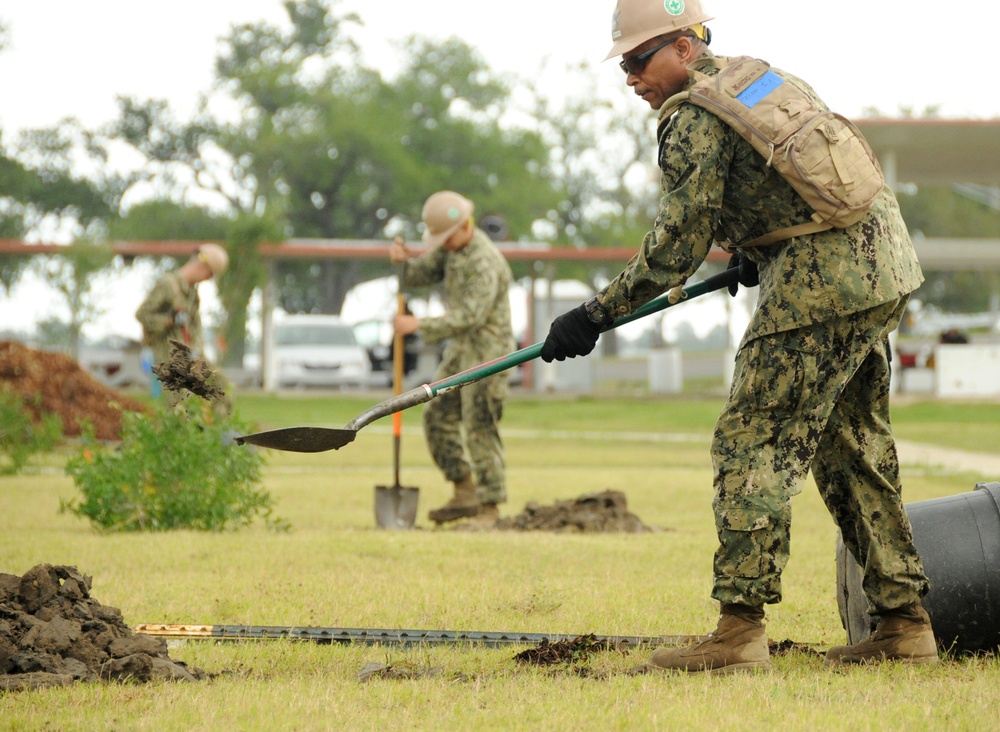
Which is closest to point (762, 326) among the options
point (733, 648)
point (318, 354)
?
point (733, 648)

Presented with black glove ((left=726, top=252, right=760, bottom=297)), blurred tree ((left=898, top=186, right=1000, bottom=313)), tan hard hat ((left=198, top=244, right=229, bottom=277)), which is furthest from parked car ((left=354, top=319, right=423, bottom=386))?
blurred tree ((left=898, top=186, right=1000, bottom=313))

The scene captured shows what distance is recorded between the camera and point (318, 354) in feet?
107

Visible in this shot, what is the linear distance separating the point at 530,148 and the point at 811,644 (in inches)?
2163

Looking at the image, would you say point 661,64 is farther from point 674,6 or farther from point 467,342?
point 467,342

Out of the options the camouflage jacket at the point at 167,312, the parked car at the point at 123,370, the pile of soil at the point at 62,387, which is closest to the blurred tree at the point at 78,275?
the parked car at the point at 123,370

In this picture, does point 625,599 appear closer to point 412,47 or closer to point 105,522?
point 105,522

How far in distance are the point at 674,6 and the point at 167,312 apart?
8392 millimetres

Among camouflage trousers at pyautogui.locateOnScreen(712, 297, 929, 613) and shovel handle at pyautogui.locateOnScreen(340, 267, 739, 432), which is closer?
camouflage trousers at pyautogui.locateOnScreen(712, 297, 929, 613)

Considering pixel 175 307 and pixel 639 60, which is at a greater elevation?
pixel 639 60

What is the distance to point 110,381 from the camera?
32.9 metres

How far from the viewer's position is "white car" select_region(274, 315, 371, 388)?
106 feet

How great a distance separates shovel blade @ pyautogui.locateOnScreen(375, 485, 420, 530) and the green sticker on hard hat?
530cm

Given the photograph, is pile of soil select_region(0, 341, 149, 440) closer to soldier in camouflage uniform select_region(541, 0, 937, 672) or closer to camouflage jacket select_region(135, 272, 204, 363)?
camouflage jacket select_region(135, 272, 204, 363)

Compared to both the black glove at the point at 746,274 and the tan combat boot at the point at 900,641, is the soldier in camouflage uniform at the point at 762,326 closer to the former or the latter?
the tan combat boot at the point at 900,641
